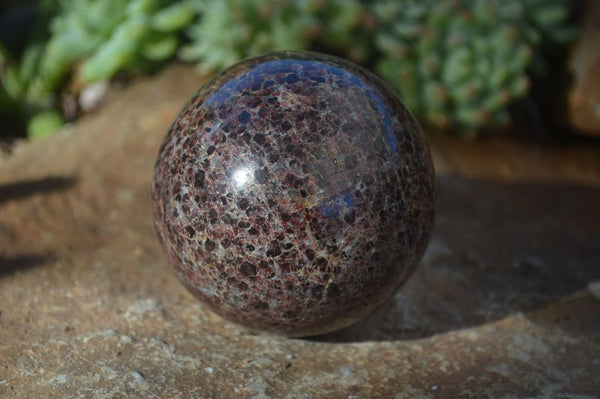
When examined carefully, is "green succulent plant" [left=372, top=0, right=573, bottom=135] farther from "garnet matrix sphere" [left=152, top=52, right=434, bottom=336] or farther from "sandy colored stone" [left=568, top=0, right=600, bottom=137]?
"garnet matrix sphere" [left=152, top=52, right=434, bottom=336]

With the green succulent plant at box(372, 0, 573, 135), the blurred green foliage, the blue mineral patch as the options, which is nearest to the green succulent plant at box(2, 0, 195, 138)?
the blurred green foliage

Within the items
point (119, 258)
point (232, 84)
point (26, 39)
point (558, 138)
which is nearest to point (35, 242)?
point (119, 258)

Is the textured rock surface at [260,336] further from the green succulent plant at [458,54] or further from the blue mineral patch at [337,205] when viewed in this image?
the blue mineral patch at [337,205]

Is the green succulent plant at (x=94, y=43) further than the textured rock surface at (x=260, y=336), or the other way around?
the green succulent plant at (x=94, y=43)

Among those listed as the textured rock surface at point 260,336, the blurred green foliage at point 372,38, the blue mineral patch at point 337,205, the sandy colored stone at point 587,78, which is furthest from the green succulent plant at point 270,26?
the blue mineral patch at point 337,205

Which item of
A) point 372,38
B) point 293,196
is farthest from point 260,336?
point 372,38
